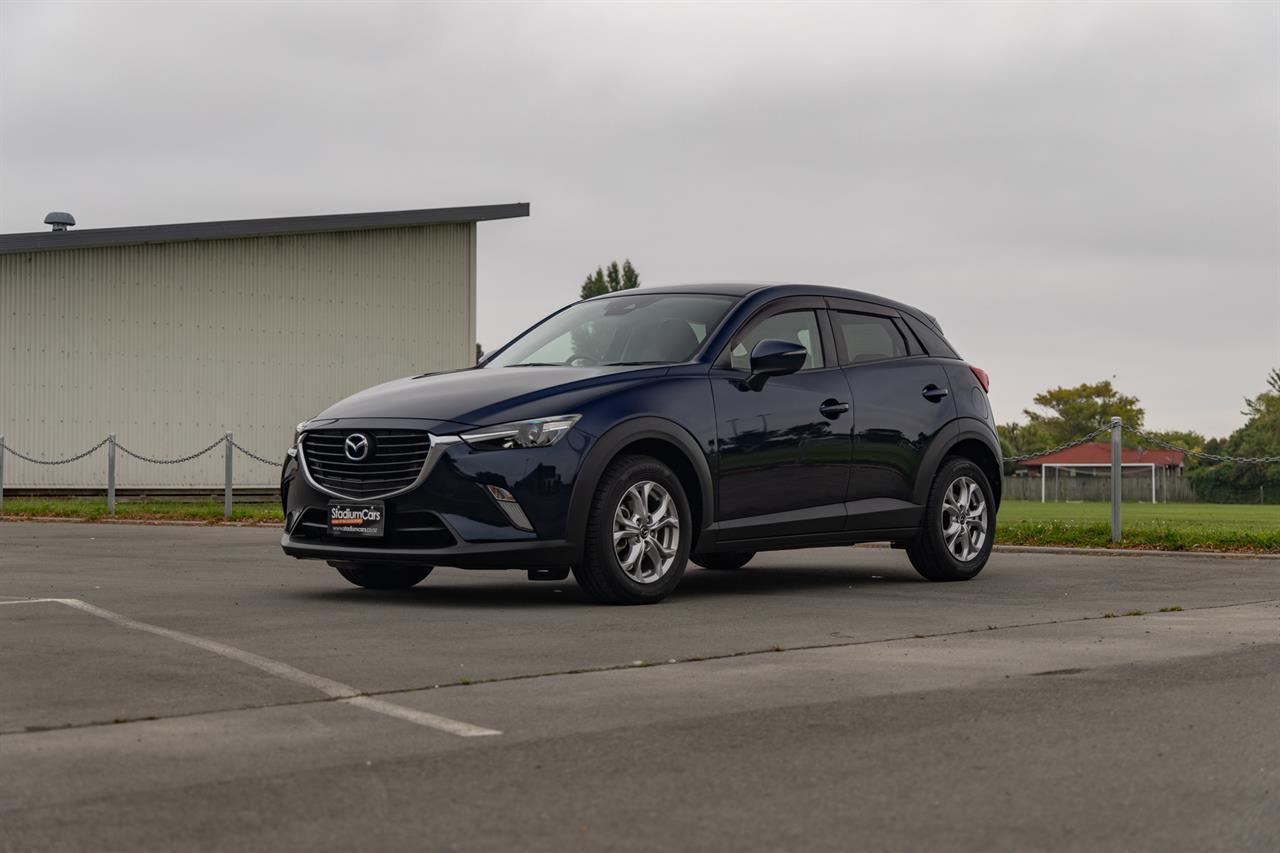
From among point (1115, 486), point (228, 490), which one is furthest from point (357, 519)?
point (228, 490)

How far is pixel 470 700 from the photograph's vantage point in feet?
18.4

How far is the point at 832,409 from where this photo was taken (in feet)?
33.5

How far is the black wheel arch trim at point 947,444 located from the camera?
10.8m

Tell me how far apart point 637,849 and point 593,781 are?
676 mm

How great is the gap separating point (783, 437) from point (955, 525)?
185 cm

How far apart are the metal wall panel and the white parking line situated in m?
19.8

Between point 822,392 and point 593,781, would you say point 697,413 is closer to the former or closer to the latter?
point 822,392

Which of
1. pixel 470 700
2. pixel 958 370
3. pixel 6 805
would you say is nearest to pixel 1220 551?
pixel 958 370

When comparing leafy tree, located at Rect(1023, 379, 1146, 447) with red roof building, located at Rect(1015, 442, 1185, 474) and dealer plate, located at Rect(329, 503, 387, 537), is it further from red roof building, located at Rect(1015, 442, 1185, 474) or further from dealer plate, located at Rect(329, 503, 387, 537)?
dealer plate, located at Rect(329, 503, 387, 537)

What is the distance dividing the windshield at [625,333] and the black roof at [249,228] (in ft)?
59.4

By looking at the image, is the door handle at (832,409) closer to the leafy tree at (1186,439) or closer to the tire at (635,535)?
the tire at (635,535)

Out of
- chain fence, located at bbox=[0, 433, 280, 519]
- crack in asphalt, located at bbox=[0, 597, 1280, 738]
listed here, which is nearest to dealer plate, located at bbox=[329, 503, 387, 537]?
crack in asphalt, located at bbox=[0, 597, 1280, 738]

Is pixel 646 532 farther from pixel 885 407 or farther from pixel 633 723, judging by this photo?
pixel 633 723

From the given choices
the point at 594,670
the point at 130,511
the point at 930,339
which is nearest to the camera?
the point at 594,670
